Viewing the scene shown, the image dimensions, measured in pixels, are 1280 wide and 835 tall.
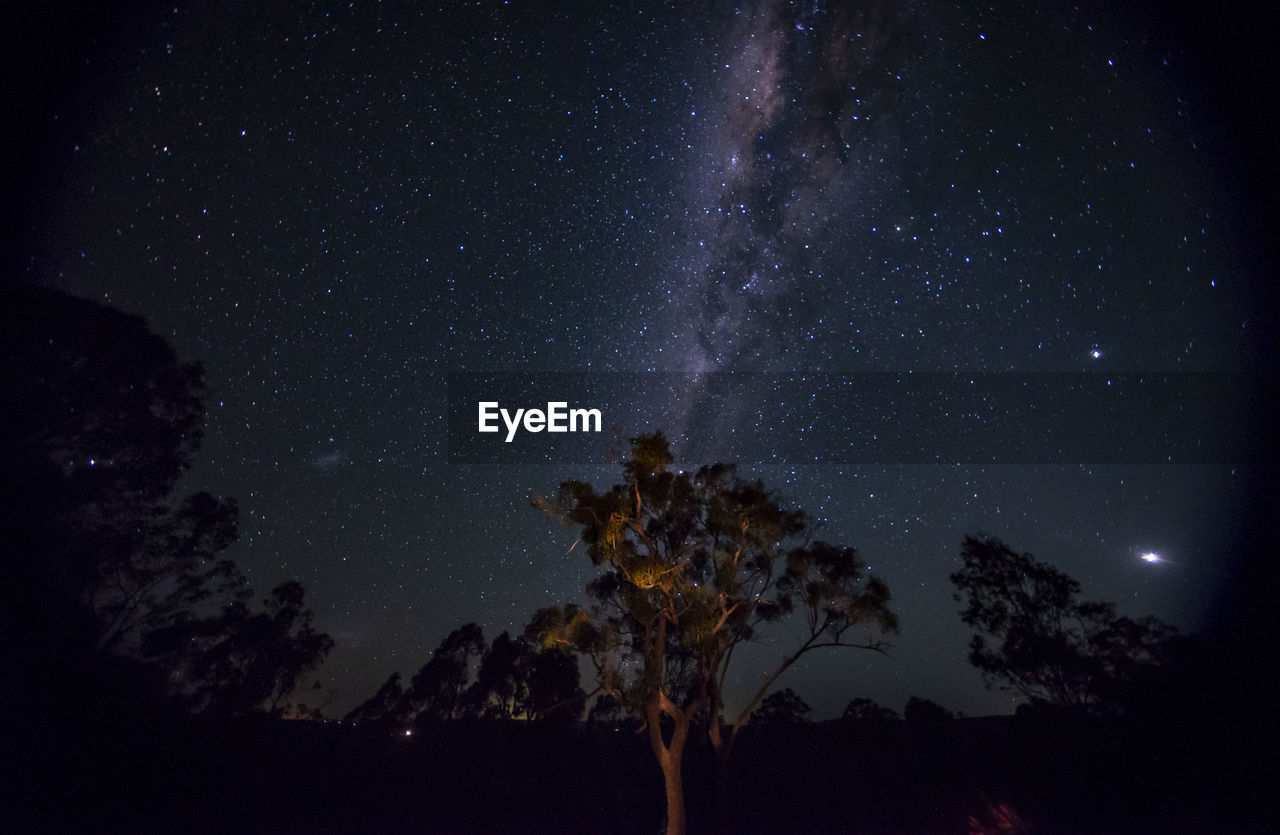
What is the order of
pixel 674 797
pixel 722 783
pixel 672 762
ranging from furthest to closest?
pixel 722 783
pixel 672 762
pixel 674 797

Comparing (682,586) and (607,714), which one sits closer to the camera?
(682,586)

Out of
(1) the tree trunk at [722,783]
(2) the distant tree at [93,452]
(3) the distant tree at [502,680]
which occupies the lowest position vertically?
(1) the tree trunk at [722,783]

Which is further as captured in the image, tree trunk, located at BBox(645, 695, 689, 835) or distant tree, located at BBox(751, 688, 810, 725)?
distant tree, located at BBox(751, 688, 810, 725)

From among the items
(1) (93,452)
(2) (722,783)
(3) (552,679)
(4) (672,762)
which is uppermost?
(1) (93,452)

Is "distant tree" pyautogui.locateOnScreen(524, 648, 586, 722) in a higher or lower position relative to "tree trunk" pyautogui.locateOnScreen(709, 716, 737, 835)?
higher

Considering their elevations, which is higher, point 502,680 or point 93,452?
point 93,452

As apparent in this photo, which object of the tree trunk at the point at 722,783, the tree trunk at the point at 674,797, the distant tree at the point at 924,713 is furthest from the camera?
the distant tree at the point at 924,713

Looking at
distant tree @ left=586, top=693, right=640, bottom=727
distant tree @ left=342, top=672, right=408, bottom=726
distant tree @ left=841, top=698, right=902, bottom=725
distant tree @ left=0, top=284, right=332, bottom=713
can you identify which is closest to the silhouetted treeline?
distant tree @ left=0, top=284, right=332, bottom=713

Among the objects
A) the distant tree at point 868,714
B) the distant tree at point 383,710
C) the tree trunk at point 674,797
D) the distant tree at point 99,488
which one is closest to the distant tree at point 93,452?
the distant tree at point 99,488

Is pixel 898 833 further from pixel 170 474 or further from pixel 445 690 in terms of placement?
pixel 170 474

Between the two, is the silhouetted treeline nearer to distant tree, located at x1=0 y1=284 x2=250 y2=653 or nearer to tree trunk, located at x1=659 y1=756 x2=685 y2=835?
distant tree, located at x1=0 y1=284 x2=250 y2=653

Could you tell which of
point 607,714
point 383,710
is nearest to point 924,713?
point 607,714

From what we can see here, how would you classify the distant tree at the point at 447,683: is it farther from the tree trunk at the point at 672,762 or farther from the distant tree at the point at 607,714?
the tree trunk at the point at 672,762

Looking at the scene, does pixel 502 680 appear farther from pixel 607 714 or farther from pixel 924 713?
pixel 924 713
